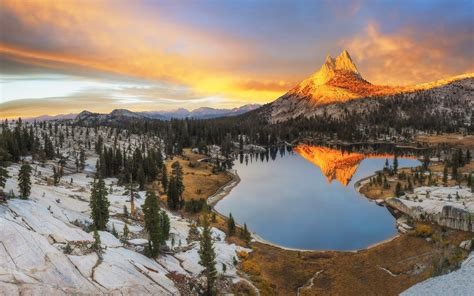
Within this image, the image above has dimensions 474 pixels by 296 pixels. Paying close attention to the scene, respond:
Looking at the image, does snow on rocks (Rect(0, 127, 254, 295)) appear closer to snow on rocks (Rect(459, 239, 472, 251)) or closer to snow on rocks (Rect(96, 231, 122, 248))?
snow on rocks (Rect(96, 231, 122, 248))

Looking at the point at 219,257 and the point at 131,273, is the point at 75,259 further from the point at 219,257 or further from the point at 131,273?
the point at 219,257

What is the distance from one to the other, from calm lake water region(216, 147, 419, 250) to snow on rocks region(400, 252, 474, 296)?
1129 inches

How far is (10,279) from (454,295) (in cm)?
4440

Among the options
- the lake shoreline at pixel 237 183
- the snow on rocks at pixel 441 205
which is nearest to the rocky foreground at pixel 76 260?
the lake shoreline at pixel 237 183

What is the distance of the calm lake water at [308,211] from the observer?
264 ft

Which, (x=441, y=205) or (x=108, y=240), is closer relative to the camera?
(x=108, y=240)

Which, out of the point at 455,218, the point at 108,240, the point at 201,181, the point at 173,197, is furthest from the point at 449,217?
the point at 201,181

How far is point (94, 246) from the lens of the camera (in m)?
43.8

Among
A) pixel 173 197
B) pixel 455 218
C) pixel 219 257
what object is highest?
pixel 455 218

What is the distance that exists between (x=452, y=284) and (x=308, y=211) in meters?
62.0

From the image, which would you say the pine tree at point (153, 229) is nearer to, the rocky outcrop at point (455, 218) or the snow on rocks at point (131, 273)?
the snow on rocks at point (131, 273)

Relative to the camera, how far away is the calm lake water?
80.5 metres

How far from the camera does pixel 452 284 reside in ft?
136

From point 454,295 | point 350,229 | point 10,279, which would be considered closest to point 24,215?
point 10,279
